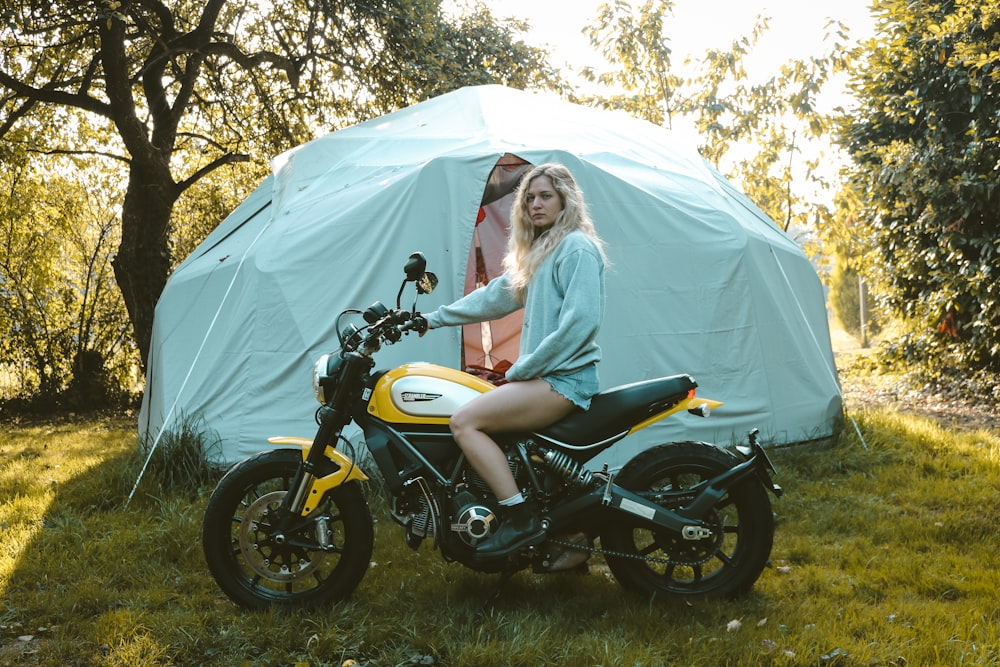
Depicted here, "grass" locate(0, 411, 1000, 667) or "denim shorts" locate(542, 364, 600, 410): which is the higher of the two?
"denim shorts" locate(542, 364, 600, 410)

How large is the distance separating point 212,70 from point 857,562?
9.25 metres

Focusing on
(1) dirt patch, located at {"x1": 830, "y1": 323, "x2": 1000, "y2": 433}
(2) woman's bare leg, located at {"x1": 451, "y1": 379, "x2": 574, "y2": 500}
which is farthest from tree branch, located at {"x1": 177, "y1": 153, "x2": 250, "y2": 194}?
(2) woman's bare leg, located at {"x1": 451, "y1": 379, "x2": 574, "y2": 500}

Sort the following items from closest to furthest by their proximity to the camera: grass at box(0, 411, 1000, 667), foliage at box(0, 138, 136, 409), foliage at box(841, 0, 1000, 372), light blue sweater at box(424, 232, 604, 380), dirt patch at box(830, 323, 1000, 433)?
1. grass at box(0, 411, 1000, 667)
2. light blue sweater at box(424, 232, 604, 380)
3. dirt patch at box(830, 323, 1000, 433)
4. foliage at box(841, 0, 1000, 372)
5. foliage at box(0, 138, 136, 409)

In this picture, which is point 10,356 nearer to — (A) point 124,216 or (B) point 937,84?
(A) point 124,216

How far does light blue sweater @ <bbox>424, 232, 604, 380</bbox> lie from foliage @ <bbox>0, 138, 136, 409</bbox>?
8.55 meters

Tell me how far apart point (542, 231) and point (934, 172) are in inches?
250

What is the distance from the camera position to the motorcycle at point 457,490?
123 inches

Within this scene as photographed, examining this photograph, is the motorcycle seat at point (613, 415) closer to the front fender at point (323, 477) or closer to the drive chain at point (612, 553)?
the drive chain at point (612, 553)

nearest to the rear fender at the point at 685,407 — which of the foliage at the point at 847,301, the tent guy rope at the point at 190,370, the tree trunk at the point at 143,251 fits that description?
the tent guy rope at the point at 190,370

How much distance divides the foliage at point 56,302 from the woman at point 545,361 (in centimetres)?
850

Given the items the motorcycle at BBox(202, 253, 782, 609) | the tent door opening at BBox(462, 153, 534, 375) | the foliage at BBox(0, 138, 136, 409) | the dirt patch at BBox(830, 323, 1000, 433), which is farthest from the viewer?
the foliage at BBox(0, 138, 136, 409)

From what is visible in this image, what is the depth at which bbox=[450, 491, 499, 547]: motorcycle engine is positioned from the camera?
10.1 ft

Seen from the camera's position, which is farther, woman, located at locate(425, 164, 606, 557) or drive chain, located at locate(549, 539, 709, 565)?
drive chain, located at locate(549, 539, 709, 565)

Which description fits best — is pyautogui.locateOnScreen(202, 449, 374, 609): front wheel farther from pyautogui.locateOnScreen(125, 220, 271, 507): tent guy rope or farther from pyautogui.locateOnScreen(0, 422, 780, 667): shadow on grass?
pyautogui.locateOnScreen(125, 220, 271, 507): tent guy rope
